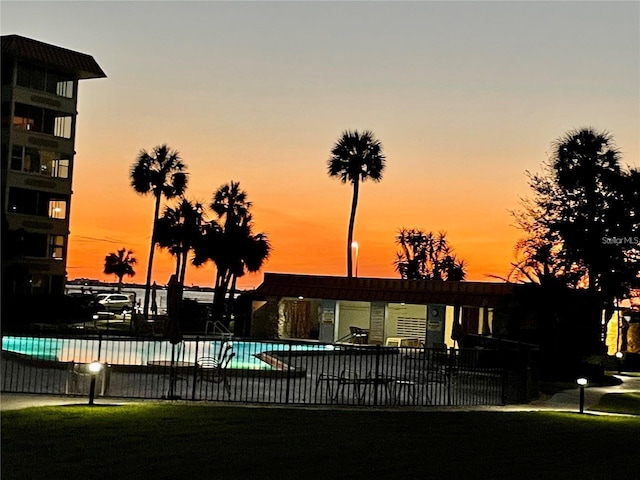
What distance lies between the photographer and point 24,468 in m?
9.77

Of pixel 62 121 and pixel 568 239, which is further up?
pixel 62 121

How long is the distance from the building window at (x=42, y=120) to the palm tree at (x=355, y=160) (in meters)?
16.4

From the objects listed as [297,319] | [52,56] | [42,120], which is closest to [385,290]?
[297,319]

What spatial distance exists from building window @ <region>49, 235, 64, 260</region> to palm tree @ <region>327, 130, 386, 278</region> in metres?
17.1

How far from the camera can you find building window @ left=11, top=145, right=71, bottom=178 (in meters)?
55.8

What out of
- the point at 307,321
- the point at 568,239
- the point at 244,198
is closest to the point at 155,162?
the point at 244,198

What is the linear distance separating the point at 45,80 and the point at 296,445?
50.0 metres

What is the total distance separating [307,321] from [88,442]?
32.0 m

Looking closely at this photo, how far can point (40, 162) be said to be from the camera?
5750cm

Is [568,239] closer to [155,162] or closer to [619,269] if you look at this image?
[619,269]

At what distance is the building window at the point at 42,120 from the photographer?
2221 inches

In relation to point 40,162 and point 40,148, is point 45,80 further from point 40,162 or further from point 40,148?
point 40,162

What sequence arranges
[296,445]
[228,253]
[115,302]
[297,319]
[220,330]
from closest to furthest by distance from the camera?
[296,445], [220,330], [297,319], [228,253], [115,302]

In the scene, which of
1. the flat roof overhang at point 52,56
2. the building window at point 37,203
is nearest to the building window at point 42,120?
the flat roof overhang at point 52,56
